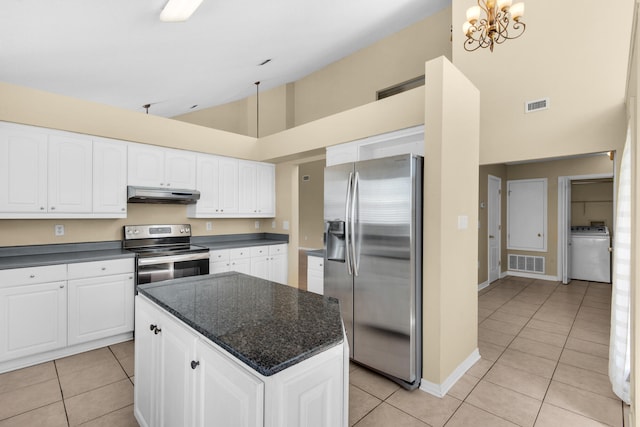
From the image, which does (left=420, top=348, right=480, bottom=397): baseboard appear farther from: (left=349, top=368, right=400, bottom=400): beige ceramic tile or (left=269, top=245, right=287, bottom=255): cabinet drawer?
(left=269, top=245, right=287, bottom=255): cabinet drawer

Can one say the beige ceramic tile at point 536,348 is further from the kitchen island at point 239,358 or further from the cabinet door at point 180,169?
the cabinet door at point 180,169

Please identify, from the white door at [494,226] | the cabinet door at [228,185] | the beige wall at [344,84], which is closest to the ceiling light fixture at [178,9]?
the cabinet door at [228,185]

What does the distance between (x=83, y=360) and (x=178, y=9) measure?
3.26 meters

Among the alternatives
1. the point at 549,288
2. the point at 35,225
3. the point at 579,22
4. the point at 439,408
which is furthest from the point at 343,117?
the point at 549,288

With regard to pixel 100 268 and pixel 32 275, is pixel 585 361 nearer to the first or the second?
pixel 100 268

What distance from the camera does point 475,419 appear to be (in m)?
2.10

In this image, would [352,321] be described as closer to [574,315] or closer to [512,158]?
[512,158]

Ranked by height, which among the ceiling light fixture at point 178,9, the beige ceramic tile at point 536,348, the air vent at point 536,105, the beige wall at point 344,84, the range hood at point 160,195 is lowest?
the beige ceramic tile at point 536,348

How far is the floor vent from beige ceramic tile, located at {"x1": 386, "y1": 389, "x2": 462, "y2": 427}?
213 inches

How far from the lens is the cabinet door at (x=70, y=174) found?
3084 mm

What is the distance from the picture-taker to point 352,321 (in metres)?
2.76

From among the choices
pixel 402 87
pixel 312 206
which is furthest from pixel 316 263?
pixel 312 206

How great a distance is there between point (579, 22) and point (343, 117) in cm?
313

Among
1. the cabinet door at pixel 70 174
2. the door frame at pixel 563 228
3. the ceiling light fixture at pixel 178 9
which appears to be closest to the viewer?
the ceiling light fixture at pixel 178 9
